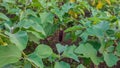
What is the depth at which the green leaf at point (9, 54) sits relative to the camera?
852 millimetres

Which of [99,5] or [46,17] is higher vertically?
[46,17]

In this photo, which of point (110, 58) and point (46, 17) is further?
point (46, 17)

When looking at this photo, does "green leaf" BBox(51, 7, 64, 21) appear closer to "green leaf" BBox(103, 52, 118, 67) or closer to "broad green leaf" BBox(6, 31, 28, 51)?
"green leaf" BBox(103, 52, 118, 67)

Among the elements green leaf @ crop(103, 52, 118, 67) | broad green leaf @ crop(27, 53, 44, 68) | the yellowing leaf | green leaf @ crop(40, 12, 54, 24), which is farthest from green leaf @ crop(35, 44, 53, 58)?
the yellowing leaf

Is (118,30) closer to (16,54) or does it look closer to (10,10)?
(16,54)

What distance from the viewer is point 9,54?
34.1 inches

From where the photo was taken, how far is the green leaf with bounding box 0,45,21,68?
85 cm

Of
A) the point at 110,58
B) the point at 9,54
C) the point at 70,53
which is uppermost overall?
the point at 9,54

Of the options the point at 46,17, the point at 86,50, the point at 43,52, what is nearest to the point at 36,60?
the point at 43,52

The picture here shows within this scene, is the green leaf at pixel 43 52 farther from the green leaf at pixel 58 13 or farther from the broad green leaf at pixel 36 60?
the green leaf at pixel 58 13

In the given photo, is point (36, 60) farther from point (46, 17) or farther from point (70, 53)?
point (46, 17)

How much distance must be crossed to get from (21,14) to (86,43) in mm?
382

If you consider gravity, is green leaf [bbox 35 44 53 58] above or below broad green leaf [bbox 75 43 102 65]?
above

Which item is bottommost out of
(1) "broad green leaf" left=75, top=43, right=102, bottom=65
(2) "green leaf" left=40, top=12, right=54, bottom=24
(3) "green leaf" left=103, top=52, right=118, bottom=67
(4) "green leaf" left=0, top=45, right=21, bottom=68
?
(3) "green leaf" left=103, top=52, right=118, bottom=67
